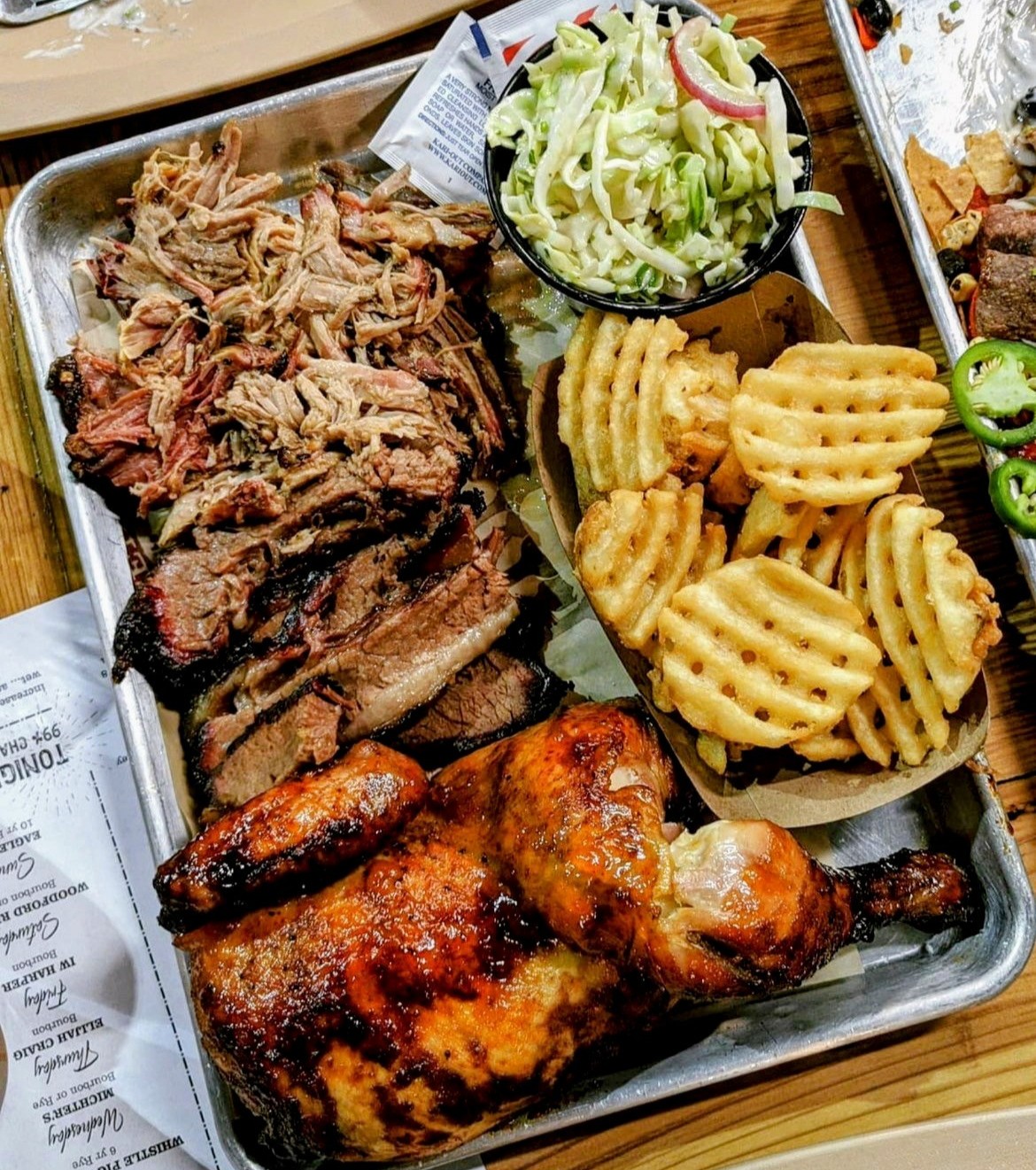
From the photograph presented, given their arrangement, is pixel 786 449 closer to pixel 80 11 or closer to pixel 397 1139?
pixel 397 1139

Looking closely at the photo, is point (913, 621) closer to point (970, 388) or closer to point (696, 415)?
point (696, 415)

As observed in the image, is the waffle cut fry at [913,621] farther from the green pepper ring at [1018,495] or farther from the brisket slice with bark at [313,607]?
the brisket slice with bark at [313,607]

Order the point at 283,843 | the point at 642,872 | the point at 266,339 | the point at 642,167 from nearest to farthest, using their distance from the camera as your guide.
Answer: the point at 642,872
the point at 283,843
the point at 642,167
the point at 266,339

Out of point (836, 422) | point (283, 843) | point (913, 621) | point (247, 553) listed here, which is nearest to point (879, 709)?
point (913, 621)

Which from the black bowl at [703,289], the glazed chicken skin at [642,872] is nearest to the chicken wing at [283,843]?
the glazed chicken skin at [642,872]

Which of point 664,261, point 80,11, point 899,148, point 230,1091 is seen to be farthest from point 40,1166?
point 899,148

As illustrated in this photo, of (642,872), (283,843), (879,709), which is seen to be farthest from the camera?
(879,709)

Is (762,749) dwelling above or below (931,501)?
below

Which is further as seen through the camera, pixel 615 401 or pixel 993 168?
pixel 993 168
